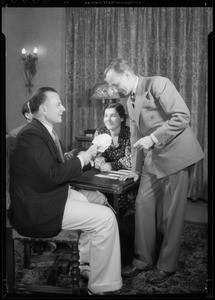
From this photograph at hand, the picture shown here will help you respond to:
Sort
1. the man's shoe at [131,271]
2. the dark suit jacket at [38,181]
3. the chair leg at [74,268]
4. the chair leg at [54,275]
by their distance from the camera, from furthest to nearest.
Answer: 1. the man's shoe at [131,271]
2. the chair leg at [54,275]
3. the chair leg at [74,268]
4. the dark suit jacket at [38,181]

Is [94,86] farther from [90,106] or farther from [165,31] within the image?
[165,31]

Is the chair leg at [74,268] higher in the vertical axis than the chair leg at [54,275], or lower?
higher

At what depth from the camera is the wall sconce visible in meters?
1.87

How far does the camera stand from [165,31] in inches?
74.1

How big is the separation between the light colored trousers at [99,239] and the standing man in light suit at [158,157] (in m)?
0.31

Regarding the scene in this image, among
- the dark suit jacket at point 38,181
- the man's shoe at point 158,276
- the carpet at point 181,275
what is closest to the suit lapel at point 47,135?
the dark suit jacket at point 38,181

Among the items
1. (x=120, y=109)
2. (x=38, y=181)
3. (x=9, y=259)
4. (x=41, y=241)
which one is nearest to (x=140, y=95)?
(x=120, y=109)

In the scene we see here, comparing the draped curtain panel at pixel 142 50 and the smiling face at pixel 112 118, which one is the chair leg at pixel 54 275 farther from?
the smiling face at pixel 112 118

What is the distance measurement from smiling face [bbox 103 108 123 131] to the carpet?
799 mm

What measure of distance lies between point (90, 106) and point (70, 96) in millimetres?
234

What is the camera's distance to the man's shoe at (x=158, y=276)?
2.03 m

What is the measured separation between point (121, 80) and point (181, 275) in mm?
1205

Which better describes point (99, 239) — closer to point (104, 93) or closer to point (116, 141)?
point (116, 141)
